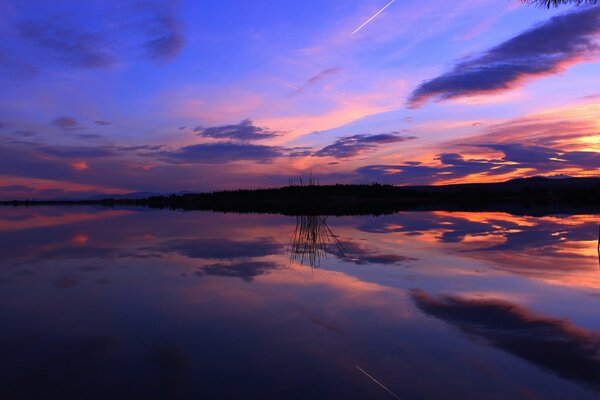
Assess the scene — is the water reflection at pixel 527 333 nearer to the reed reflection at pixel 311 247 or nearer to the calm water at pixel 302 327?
the calm water at pixel 302 327

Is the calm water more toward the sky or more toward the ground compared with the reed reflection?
more toward the ground

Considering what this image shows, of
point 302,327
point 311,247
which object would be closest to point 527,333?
point 302,327

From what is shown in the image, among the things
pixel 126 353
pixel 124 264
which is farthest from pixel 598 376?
pixel 124 264

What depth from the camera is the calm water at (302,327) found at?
10.8 feet

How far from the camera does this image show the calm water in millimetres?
3307

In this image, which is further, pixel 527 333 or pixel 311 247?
pixel 311 247

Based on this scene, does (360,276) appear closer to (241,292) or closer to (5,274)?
(241,292)

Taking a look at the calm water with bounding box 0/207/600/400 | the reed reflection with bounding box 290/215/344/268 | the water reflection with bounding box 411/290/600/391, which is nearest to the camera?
the calm water with bounding box 0/207/600/400

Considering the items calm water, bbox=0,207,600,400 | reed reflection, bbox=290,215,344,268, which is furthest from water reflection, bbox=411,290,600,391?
reed reflection, bbox=290,215,344,268

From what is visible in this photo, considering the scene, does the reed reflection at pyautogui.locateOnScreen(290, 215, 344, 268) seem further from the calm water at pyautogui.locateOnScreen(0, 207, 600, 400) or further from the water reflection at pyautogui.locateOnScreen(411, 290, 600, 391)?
the water reflection at pyautogui.locateOnScreen(411, 290, 600, 391)

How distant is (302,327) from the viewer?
4641 mm

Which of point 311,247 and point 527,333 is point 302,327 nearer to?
point 527,333

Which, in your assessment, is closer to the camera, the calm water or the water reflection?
the calm water

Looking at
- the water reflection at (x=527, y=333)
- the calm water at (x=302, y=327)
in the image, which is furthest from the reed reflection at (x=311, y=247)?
the water reflection at (x=527, y=333)
